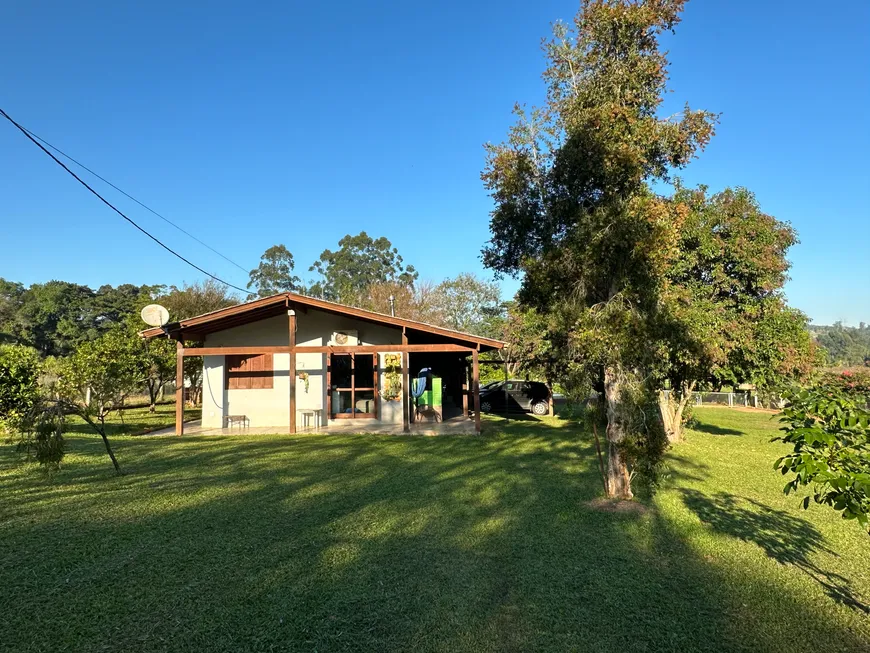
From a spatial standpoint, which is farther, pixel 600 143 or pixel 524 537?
pixel 600 143

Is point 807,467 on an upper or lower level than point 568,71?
lower

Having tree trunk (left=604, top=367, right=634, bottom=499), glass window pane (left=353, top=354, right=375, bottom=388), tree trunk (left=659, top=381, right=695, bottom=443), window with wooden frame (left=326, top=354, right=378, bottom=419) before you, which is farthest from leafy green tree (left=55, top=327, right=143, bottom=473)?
tree trunk (left=659, top=381, right=695, bottom=443)

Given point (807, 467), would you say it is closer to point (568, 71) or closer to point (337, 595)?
point (337, 595)

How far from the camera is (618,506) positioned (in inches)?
234

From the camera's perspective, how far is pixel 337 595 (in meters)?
3.53

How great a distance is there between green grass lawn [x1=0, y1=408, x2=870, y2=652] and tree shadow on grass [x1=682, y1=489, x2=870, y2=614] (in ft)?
0.10

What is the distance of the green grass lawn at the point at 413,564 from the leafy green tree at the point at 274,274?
66.8m

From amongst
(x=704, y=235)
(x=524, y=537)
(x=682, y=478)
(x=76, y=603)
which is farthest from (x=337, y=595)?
(x=704, y=235)

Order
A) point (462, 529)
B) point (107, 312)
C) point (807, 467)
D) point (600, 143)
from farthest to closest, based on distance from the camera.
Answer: point (107, 312) → point (600, 143) → point (462, 529) → point (807, 467)

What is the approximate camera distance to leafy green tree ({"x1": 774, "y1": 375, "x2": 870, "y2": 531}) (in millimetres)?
2412

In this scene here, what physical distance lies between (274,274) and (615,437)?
238 ft

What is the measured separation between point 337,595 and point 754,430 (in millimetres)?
16451

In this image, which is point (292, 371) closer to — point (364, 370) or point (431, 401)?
point (364, 370)

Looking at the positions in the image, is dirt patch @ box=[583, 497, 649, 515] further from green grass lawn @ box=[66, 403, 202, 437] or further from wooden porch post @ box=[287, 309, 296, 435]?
green grass lawn @ box=[66, 403, 202, 437]
